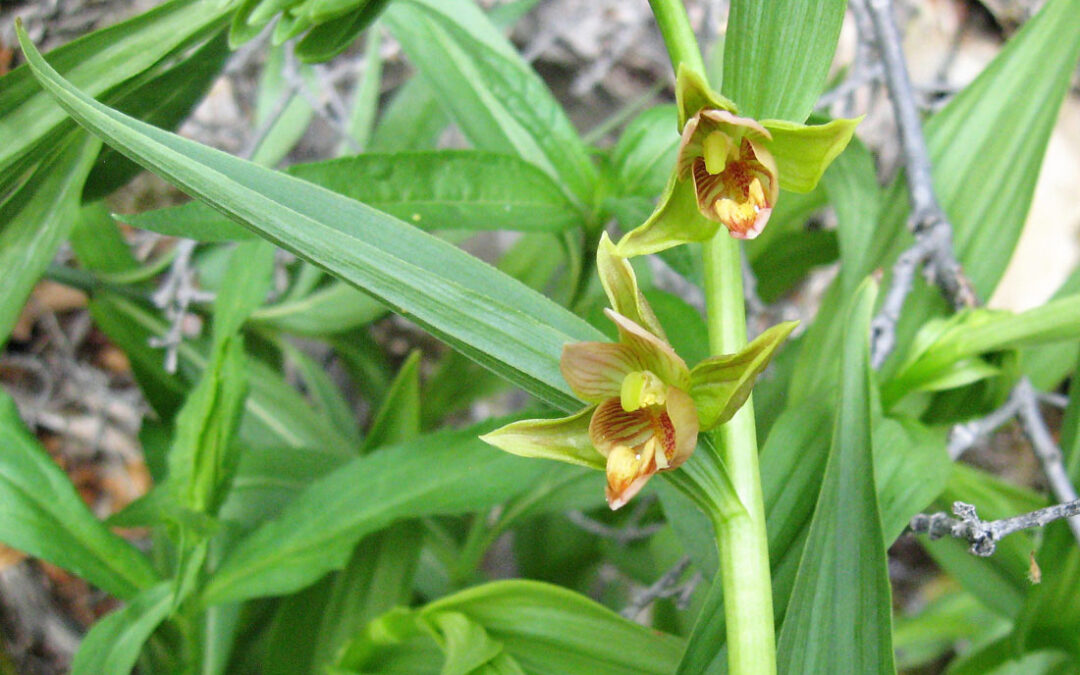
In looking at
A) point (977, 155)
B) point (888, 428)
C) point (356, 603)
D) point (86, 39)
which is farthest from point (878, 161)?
point (86, 39)

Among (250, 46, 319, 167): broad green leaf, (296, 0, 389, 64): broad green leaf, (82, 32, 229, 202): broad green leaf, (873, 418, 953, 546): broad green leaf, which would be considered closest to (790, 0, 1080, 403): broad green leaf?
(873, 418, 953, 546): broad green leaf

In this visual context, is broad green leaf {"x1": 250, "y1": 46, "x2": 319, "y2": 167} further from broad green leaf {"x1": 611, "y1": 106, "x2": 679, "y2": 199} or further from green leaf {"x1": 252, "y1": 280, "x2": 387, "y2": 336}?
broad green leaf {"x1": 611, "y1": 106, "x2": 679, "y2": 199}

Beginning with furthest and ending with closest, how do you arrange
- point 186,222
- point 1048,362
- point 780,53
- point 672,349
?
point 1048,362 → point 186,222 → point 780,53 → point 672,349

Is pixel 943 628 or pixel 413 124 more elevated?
pixel 413 124

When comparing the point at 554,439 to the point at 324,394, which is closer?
the point at 554,439

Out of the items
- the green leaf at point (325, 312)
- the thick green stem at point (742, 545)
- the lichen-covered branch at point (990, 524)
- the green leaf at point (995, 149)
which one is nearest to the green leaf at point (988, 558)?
the green leaf at point (995, 149)

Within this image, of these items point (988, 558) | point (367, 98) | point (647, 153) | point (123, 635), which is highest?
point (367, 98)

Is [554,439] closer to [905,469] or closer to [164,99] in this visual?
[905,469]

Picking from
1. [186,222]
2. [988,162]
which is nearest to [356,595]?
[186,222]
